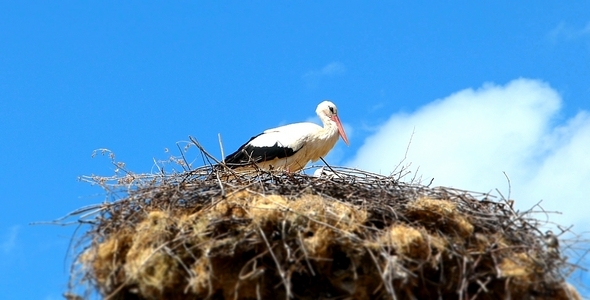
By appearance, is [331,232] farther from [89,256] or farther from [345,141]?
[345,141]

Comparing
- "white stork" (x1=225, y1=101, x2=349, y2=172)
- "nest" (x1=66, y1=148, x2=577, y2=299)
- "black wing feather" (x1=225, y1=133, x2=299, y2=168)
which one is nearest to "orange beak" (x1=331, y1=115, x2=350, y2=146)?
"white stork" (x1=225, y1=101, x2=349, y2=172)

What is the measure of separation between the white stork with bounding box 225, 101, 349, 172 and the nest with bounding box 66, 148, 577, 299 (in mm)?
2946

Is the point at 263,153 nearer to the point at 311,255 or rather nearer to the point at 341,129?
the point at 341,129

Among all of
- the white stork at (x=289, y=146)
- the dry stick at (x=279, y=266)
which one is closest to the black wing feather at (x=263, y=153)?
the white stork at (x=289, y=146)

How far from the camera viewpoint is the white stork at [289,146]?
8305 millimetres

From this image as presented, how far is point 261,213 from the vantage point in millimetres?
5004

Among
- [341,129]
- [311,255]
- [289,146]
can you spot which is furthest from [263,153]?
[311,255]

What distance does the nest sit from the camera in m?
4.84

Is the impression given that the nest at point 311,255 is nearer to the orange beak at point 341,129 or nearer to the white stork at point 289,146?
the white stork at point 289,146

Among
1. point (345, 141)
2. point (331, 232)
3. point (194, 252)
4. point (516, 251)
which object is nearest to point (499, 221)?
point (516, 251)

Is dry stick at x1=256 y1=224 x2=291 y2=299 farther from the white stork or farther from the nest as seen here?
the white stork

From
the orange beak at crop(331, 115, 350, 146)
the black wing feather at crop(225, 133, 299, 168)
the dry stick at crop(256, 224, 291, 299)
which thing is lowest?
the dry stick at crop(256, 224, 291, 299)

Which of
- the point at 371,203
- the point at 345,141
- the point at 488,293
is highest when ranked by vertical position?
the point at 345,141

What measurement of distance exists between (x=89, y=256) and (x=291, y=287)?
3.53 feet
